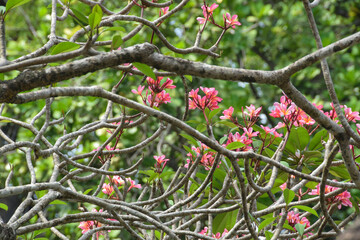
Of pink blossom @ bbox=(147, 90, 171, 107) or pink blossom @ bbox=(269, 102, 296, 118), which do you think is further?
pink blossom @ bbox=(147, 90, 171, 107)

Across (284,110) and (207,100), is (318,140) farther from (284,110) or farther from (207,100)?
(207,100)

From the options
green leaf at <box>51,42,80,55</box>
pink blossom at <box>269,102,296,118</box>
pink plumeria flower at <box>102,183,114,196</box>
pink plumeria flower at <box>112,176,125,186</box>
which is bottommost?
pink plumeria flower at <box>102,183,114,196</box>

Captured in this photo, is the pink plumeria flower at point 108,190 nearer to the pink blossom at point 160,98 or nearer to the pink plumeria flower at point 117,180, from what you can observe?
the pink plumeria flower at point 117,180

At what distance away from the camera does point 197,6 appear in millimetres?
5078

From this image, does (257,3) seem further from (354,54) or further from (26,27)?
(26,27)

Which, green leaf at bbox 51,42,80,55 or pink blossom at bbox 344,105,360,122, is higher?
pink blossom at bbox 344,105,360,122

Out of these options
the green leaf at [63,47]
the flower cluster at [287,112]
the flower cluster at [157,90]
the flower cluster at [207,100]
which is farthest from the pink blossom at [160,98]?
the green leaf at [63,47]

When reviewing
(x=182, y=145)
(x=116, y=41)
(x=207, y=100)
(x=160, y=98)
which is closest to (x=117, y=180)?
(x=182, y=145)

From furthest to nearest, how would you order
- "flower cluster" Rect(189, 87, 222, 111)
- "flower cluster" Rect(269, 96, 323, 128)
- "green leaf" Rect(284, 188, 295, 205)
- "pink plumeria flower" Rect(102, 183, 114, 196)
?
"pink plumeria flower" Rect(102, 183, 114, 196)
"flower cluster" Rect(189, 87, 222, 111)
"flower cluster" Rect(269, 96, 323, 128)
"green leaf" Rect(284, 188, 295, 205)

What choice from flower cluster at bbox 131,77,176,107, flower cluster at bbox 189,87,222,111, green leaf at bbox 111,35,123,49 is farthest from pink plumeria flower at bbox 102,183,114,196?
green leaf at bbox 111,35,123,49

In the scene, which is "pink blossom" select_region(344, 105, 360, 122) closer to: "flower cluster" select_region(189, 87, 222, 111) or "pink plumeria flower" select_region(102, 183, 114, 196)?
"flower cluster" select_region(189, 87, 222, 111)

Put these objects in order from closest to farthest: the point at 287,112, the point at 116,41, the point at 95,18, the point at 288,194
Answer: the point at 95,18 → the point at 116,41 → the point at 288,194 → the point at 287,112

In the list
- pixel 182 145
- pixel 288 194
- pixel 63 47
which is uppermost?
pixel 182 145

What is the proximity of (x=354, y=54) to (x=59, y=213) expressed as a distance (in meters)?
3.35
